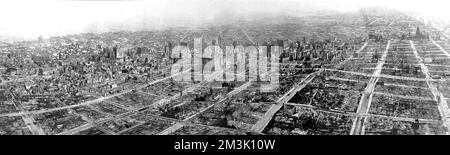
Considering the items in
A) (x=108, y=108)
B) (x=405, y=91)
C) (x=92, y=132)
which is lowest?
(x=92, y=132)

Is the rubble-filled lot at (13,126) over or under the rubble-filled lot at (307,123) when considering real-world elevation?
under

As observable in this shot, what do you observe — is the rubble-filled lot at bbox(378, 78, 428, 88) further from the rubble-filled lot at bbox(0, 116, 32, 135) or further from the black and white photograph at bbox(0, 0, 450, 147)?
the rubble-filled lot at bbox(0, 116, 32, 135)

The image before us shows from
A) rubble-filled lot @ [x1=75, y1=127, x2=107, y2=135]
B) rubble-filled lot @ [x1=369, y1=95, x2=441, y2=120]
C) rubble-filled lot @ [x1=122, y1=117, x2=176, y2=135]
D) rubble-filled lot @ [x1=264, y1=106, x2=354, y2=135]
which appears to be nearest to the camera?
rubble-filled lot @ [x1=264, y1=106, x2=354, y2=135]

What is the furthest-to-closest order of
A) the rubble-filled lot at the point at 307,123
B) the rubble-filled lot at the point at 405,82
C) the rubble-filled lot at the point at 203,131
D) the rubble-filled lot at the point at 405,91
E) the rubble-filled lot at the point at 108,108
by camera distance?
the rubble-filled lot at the point at 405,82 → the rubble-filled lot at the point at 405,91 → the rubble-filled lot at the point at 108,108 → the rubble-filled lot at the point at 203,131 → the rubble-filled lot at the point at 307,123

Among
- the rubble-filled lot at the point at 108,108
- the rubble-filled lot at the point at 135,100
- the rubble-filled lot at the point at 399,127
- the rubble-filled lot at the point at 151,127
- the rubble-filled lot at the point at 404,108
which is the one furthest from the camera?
the rubble-filled lot at the point at 135,100

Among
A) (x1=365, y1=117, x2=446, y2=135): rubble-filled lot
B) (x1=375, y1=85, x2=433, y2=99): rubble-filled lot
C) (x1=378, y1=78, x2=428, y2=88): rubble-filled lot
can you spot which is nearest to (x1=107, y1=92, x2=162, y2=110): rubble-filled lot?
(x1=365, y1=117, x2=446, y2=135): rubble-filled lot

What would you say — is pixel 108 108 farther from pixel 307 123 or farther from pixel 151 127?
pixel 307 123

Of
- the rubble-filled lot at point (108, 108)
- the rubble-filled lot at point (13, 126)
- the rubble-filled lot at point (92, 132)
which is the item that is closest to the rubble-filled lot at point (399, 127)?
the rubble-filled lot at point (92, 132)

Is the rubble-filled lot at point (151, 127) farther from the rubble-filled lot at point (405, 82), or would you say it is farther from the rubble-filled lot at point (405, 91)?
the rubble-filled lot at point (405, 82)

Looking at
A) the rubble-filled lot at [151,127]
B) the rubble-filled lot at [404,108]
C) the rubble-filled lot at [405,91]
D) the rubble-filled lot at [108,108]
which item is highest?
the rubble-filled lot at [405,91]

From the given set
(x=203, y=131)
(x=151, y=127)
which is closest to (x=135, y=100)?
(x=151, y=127)

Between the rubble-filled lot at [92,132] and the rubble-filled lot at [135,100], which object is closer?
the rubble-filled lot at [92,132]
